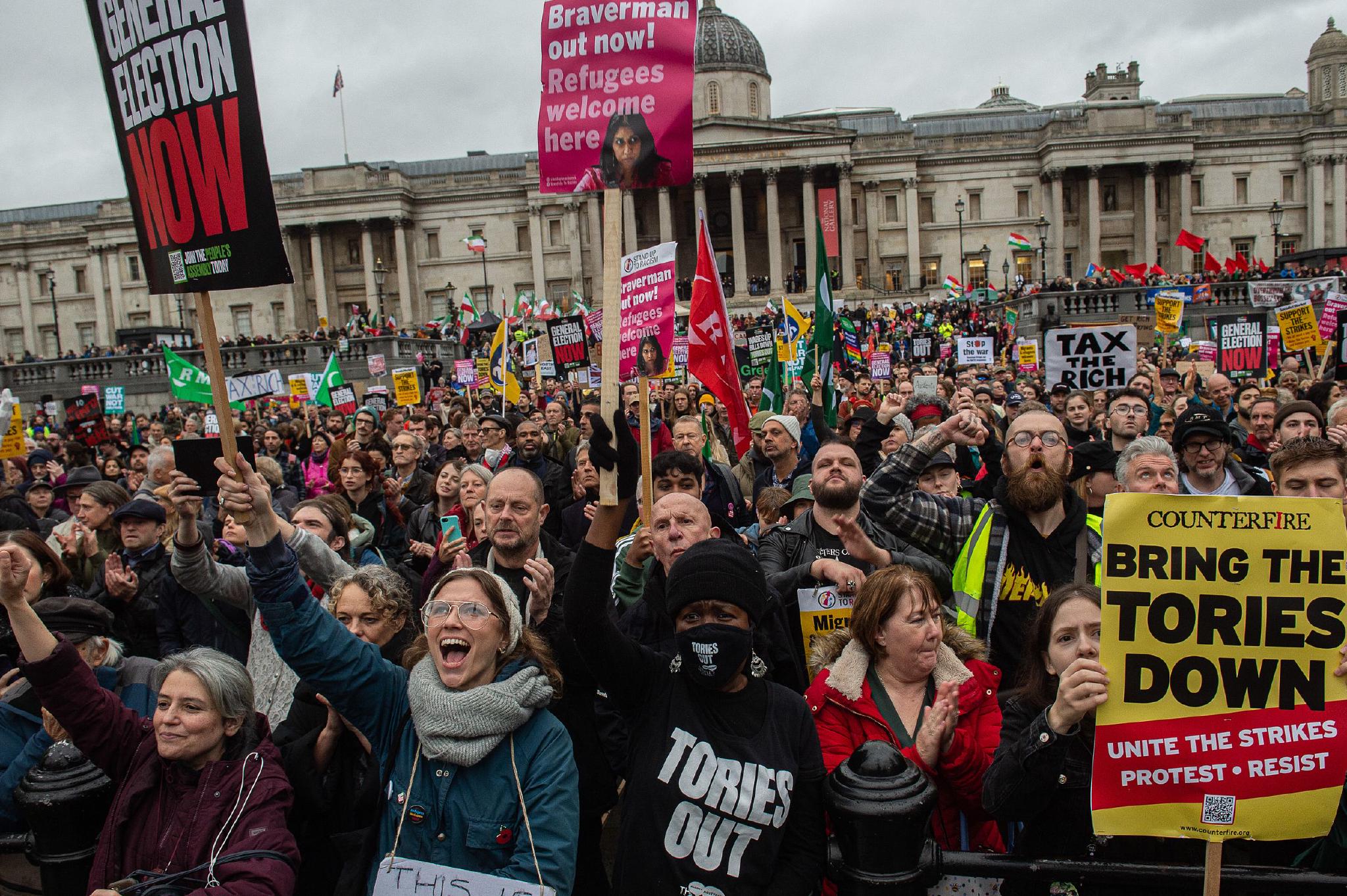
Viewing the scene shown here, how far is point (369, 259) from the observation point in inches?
2441

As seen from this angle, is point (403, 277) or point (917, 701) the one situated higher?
point (403, 277)

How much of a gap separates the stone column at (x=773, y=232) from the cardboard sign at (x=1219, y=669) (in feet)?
182

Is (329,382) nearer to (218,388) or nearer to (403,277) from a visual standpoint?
(218,388)

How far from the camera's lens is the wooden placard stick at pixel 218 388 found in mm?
2857

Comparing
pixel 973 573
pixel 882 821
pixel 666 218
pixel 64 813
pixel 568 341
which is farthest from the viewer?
pixel 666 218

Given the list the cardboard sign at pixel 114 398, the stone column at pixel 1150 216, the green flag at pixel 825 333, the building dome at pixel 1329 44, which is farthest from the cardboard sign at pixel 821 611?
the building dome at pixel 1329 44

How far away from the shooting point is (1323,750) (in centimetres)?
238

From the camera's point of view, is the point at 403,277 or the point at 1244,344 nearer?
the point at 1244,344

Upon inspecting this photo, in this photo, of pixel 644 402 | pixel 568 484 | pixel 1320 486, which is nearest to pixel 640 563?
A: pixel 644 402

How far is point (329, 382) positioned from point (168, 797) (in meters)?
15.3

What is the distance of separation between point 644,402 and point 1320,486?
2.92m

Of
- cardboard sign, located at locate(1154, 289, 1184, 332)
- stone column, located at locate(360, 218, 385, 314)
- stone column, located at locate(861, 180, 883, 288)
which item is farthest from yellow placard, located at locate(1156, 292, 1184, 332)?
stone column, located at locate(360, 218, 385, 314)

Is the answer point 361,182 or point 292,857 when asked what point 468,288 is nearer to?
point 361,182

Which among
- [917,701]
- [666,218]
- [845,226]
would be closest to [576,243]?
[666,218]
